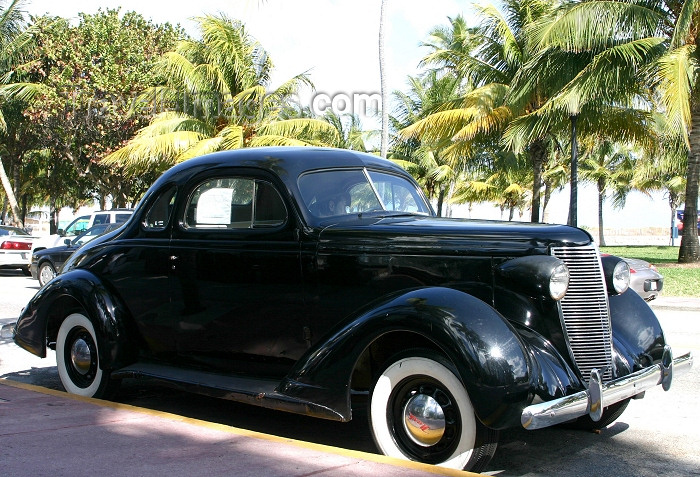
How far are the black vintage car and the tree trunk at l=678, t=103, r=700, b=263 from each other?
1622cm

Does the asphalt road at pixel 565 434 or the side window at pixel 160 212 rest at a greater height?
the side window at pixel 160 212

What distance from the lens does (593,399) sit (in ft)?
13.0

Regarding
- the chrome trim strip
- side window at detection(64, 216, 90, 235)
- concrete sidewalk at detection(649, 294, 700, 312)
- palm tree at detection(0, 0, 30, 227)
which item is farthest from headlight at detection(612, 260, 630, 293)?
palm tree at detection(0, 0, 30, 227)

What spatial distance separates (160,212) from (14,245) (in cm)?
1683

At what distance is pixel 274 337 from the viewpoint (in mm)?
4961

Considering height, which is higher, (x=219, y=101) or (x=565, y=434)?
(x=219, y=101)

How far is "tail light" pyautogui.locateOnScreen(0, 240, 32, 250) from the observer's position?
67.5ft

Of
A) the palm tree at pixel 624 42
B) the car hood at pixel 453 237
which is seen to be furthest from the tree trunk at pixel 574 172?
the car hood at pixel 453 237

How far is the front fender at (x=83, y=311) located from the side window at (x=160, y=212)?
617mm

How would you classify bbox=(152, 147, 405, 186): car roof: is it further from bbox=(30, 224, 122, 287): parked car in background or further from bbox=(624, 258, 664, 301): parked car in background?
bbox=(30, 224, 122, 287): parked car in background

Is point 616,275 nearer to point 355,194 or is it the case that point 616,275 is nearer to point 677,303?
point 355,194

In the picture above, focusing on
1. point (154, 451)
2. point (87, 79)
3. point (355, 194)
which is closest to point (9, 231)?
point (87, 79)

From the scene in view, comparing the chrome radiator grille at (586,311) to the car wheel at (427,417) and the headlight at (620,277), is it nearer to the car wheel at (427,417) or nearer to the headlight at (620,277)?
the headlight at (620,277)

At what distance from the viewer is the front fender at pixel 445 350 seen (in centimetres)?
382
